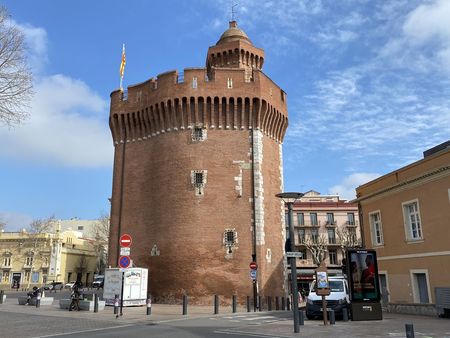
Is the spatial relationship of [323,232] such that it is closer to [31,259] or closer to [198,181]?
[198,181]

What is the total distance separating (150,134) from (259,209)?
10597 millimetres

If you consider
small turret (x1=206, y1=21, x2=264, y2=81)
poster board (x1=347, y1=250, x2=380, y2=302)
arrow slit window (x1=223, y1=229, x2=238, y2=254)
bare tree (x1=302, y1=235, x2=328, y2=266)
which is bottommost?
poster board (x1=347, y1=250, x2=380, y2=302)

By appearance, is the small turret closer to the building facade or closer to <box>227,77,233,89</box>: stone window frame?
<box>227,77,233,89</box>: stone window frame

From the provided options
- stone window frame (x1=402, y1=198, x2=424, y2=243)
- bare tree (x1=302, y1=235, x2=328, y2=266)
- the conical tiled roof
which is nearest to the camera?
stone window frame (x1=402, y1=198, x2=424, y2=243)

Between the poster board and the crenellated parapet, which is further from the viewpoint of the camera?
the crenellated parapet

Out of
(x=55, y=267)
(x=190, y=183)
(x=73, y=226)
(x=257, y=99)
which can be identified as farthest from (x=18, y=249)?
(x=257, y=99)

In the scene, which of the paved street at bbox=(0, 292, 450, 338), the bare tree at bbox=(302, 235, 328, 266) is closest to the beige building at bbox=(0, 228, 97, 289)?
the bare tree at bbox=(302, 235, 328, 266)

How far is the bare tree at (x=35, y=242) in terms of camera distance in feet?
198

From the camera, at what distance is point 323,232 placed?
55406 mm

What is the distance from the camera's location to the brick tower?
2842 cm

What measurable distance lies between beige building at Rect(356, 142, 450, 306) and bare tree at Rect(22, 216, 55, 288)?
51.1 meters

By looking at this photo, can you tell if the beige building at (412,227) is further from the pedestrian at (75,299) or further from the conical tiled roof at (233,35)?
the conical tiled roof at (233,35)

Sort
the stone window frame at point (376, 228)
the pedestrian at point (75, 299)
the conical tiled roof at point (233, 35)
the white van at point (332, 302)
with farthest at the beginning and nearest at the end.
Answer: the conical tiled roof at point (233, 35) < the stone window frame at point (376, 228) < the pedestrian at point (75, 299) < the white van at point (332, 302)

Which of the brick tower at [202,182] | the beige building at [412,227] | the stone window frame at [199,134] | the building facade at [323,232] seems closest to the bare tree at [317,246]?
the building facade at [323,232]
